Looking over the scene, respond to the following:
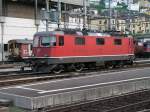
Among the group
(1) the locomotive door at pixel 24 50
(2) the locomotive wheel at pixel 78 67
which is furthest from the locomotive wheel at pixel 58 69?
(1) the locomotive door at pixel 24 50

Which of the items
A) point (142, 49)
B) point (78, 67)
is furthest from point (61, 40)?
point (142, 49)

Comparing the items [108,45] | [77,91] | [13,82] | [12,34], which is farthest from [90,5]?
[77,91]

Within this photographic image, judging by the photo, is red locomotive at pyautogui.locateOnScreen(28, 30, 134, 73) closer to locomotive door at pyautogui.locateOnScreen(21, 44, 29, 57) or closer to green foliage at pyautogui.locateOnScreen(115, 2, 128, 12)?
locomotive door at pyautogui.locateOnScreen(21, 44, 29, 57)

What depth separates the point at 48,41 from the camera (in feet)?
85.4

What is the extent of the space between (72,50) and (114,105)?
13.1 meters

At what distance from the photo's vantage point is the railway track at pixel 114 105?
1291 cm

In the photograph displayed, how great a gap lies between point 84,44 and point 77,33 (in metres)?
1.13

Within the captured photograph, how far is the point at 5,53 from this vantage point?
50750mm

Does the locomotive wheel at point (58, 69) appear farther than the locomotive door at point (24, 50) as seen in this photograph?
No

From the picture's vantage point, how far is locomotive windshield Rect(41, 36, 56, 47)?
25703 mm

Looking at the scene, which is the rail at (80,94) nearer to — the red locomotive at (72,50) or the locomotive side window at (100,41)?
the red locomotive at (72,50)

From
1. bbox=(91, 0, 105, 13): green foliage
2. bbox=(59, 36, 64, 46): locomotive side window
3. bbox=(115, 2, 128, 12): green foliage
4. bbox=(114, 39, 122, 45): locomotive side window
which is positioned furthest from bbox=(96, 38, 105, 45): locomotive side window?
bbox=(115, 2, 128, 12): green foliage

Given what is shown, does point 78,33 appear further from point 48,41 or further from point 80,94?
point 80,94

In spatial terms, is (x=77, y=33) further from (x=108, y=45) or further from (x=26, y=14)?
(x=26, y=14)
